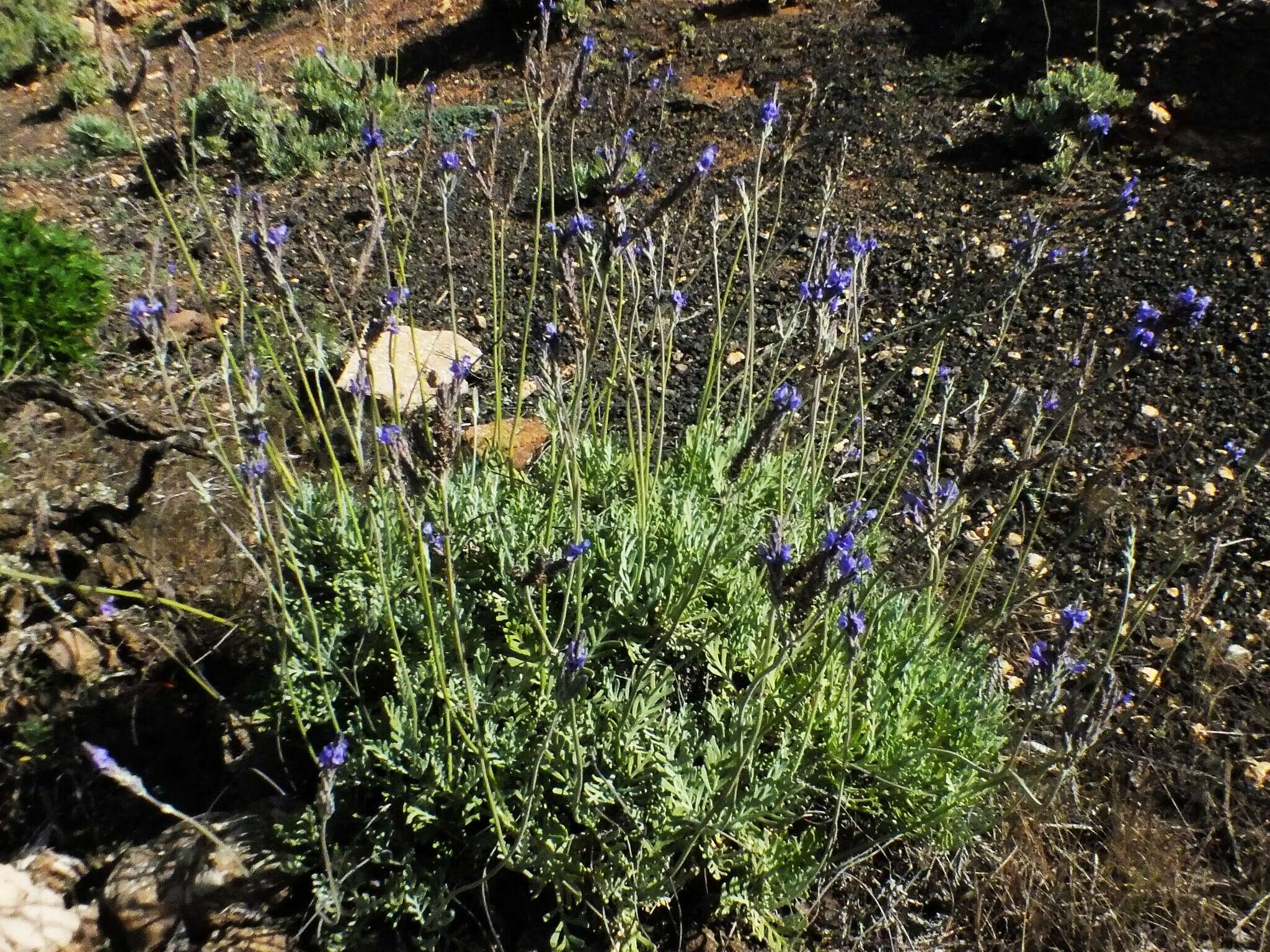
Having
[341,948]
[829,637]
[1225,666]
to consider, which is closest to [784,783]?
[829,637]

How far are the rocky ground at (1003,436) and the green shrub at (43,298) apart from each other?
0.64ft

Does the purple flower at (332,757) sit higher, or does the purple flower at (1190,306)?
the purple flower at (1190,306)

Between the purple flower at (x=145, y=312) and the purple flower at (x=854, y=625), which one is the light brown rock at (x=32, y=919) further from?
the purple flower at (x=854, y=625)

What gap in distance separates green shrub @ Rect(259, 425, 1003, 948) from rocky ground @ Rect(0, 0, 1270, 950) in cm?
25

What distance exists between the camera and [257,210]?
1.62 meters

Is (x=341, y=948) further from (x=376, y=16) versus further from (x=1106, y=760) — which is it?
(x=376, y=16)

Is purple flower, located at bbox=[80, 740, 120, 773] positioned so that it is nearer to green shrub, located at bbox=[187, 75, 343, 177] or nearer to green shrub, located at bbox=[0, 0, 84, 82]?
green shrub, located at bbox=[187, 75, 343, 177]

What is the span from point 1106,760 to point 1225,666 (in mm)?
490

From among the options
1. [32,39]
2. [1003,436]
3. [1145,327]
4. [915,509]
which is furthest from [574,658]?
[32,39]

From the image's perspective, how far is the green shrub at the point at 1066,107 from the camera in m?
4.21

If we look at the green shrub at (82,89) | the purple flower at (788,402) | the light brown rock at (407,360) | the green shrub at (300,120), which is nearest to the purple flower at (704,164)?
the purple flower at (788,402)

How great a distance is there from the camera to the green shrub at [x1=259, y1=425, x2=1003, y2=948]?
6.09 feet

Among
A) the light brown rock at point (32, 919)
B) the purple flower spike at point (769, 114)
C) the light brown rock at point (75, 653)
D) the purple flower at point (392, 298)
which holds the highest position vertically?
the purple flower spike at point (769, 114)

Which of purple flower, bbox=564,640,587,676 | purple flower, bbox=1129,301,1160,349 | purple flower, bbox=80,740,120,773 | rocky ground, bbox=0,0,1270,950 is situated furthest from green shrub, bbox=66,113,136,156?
purple flower, bbox=1129,301,1160,349
